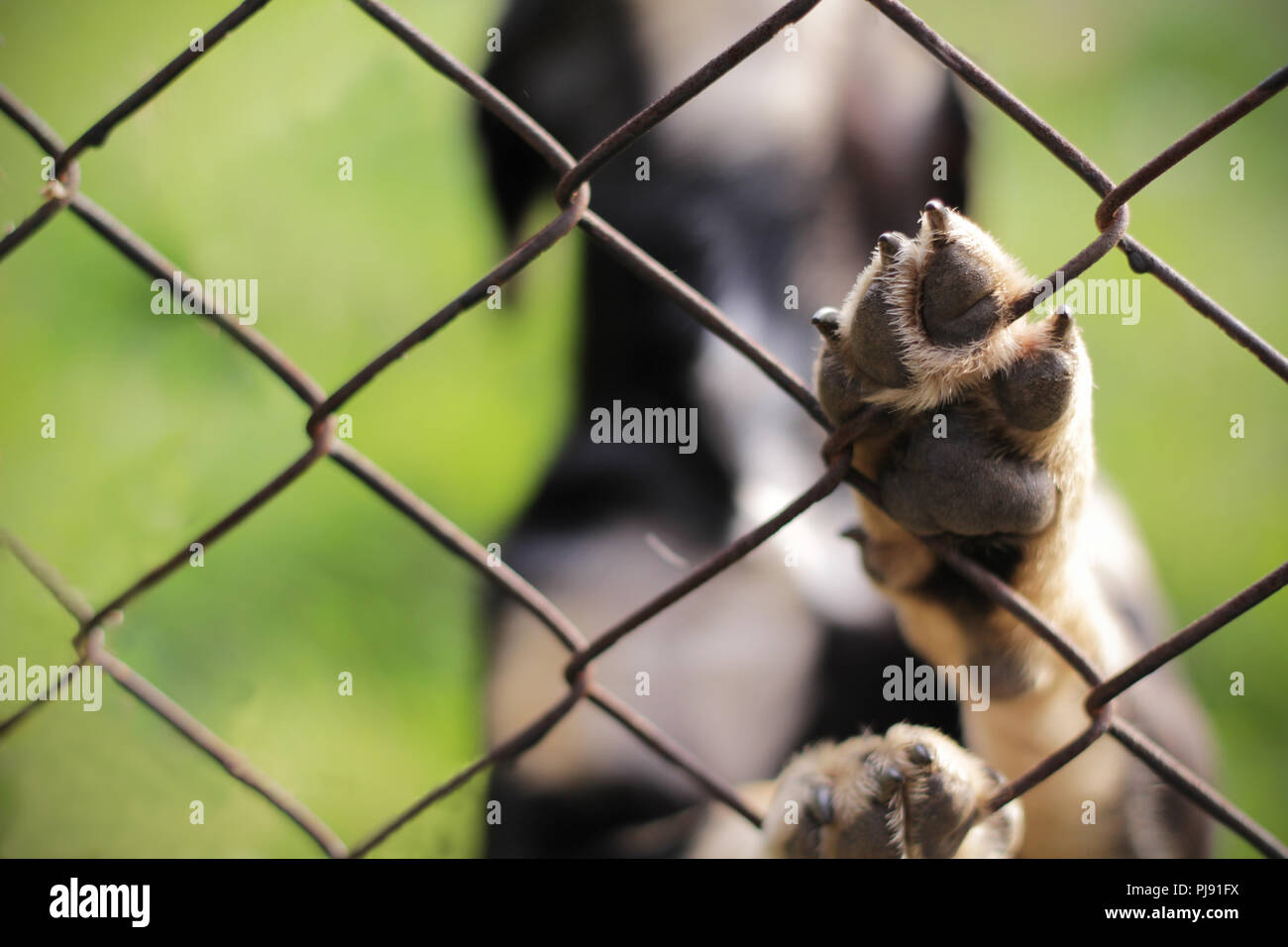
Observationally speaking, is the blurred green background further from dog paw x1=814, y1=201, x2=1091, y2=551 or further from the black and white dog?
dog paw x1=814, y1=201, x2=1091, y2=551

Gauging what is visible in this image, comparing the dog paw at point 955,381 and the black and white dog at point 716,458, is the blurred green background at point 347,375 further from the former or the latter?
the dog paw at point 955,381

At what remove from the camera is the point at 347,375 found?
3.34 meters

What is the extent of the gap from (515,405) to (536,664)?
1784 mm

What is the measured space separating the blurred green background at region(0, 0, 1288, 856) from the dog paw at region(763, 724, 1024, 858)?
740 mm

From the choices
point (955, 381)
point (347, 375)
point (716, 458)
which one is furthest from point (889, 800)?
point (347, 375)

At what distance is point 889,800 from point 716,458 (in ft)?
3.88

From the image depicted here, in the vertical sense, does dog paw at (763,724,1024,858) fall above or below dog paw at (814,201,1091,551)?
below

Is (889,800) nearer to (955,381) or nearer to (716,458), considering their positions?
(955,381)

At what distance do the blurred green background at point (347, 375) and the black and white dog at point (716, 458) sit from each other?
21 centimetres

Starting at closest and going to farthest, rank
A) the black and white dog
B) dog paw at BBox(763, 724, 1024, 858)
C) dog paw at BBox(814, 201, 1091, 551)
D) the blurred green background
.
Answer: dog paw at BBox(814, 201, 1091, 551), dog paw at BBox(763, 724, 1024, 858), the black and white dog, the blurred green background

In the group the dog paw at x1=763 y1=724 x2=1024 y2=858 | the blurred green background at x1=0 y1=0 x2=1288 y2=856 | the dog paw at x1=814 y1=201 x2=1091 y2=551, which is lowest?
the dog paw at x1=763 y1=724 x2=1024 y2=858

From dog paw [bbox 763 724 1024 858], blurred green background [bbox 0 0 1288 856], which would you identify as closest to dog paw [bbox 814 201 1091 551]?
dog paw [bbox 763 724 1024 858]

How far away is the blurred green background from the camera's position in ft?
7.36
